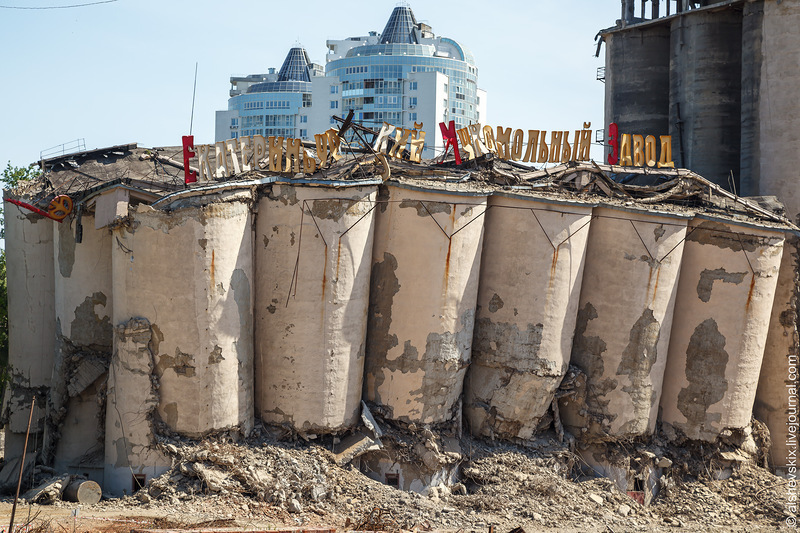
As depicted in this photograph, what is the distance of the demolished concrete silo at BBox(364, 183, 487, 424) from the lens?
96.9ft

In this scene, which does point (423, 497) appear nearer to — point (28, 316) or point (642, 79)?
point (28, 316)

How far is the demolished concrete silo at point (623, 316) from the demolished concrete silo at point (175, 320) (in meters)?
11.9

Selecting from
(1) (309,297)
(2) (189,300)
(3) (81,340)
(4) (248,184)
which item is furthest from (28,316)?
(1) (309,297)

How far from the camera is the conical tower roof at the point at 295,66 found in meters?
139

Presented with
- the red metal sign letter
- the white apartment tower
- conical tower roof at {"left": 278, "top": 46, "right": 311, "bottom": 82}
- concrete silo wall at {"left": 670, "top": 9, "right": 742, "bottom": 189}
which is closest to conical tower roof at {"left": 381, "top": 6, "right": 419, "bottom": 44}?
the white apartment tower

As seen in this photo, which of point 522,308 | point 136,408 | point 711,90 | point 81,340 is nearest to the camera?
point 136,408

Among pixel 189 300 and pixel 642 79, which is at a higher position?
pixel 642 79

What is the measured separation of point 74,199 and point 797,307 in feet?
83.4

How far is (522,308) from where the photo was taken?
→ 3075 centimetres

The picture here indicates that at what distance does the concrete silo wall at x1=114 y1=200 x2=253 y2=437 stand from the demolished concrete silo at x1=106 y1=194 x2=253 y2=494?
3cm

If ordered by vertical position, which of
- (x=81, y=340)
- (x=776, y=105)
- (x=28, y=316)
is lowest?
(x=81, y=340)

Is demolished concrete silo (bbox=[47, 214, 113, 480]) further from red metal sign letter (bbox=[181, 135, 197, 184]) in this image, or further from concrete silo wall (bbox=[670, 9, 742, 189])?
concrete silo wall (bbox=[670, 9, 742, 189])

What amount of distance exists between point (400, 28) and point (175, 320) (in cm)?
10874

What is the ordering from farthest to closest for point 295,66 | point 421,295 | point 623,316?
point 295,66 < point 623,316 < point 421,295
